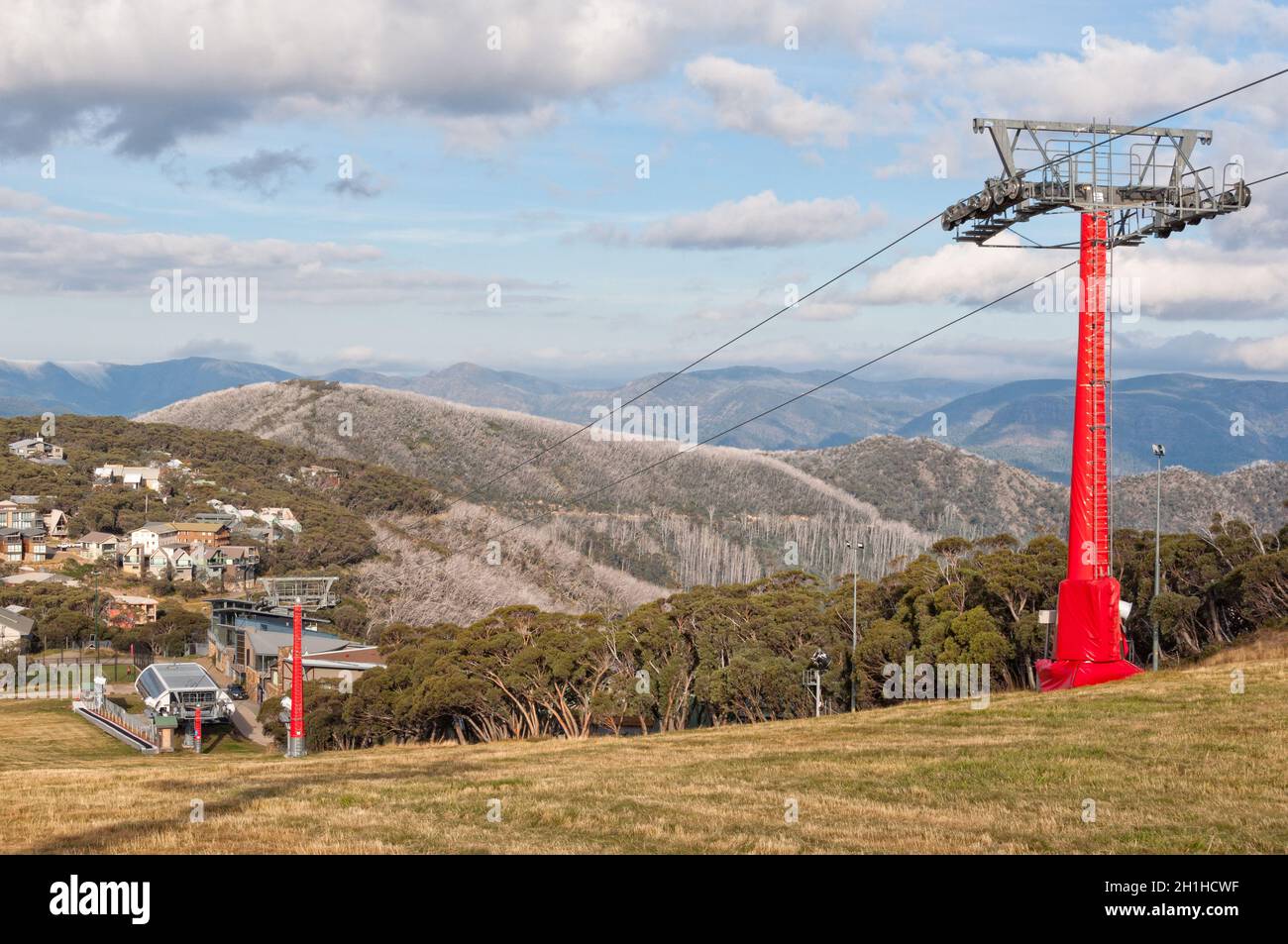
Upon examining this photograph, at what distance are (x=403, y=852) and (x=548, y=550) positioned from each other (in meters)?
133

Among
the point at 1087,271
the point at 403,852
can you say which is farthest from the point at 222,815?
the point at 1087,271

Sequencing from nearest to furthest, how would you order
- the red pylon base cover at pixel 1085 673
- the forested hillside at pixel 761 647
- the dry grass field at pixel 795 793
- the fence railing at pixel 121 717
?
1. the dry grass field at pixel 795 793
2. the red pylon base cover at pixel 1085 673
3. the forested hillside at pixel 761 647
4. the fence railing at pixel 121 717

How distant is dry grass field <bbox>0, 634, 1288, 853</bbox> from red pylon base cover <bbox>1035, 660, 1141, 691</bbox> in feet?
16.7

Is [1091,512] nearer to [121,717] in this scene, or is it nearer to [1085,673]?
[1085,673]

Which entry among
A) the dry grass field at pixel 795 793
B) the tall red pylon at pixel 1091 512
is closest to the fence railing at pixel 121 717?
the dry grass field at pixel 795 793

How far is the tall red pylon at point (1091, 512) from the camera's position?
38375mm

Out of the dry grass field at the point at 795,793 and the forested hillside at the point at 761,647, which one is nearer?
the dry grass field at the point at 795,793

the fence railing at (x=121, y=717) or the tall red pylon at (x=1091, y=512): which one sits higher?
the tall red pylon at (x=1091, y=512)

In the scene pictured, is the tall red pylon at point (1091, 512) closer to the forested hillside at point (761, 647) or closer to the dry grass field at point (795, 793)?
the dry grass field at point (795, 793)

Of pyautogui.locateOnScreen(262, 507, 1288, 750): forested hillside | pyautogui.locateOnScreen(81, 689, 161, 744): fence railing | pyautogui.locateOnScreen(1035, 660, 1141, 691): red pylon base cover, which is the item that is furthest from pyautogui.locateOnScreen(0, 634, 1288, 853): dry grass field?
pyautogui.locateOnScreen(81, 689, 161, 744): fence railing

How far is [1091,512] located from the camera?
38.7 m

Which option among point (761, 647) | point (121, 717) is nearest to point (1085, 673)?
point (761, 647)

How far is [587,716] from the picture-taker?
58.9 meters

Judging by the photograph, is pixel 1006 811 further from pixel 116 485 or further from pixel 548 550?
pixel 116 485
